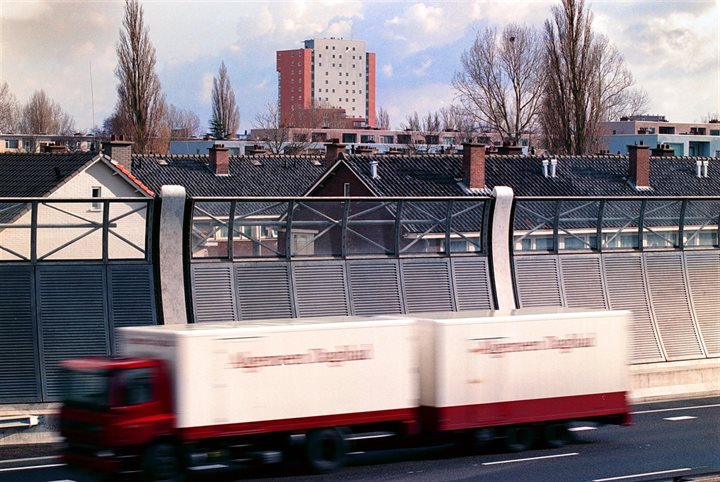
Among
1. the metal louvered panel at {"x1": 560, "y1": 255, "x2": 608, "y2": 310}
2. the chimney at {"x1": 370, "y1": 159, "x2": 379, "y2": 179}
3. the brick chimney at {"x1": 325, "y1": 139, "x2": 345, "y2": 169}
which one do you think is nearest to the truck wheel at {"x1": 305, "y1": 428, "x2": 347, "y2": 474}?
the metal louvered panel at {"x1": 560, "y1": 255, "x2": 608, "y2": 310}

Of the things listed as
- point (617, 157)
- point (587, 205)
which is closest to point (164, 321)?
point (587, 205)

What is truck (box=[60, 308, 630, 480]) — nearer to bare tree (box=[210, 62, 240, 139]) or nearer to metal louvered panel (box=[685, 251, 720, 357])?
metal louvered panel (box=[685, 251, 720, 357])

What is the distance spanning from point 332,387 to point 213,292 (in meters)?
5.33

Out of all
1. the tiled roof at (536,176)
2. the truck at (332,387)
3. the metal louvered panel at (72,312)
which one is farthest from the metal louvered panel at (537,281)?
the tiled roof at (536,176)

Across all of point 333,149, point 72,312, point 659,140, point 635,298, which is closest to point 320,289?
point 72,312

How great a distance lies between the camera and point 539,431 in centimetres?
1894

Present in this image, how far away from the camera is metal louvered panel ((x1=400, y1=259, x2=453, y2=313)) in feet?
75.9

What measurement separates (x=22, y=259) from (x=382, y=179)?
1515 inches

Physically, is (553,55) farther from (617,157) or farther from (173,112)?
(173,112)

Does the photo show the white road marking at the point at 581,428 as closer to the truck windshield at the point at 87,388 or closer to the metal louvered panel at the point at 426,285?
the metal louvered panel at the point at 426,285

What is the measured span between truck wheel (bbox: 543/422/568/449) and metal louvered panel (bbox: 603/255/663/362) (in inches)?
241

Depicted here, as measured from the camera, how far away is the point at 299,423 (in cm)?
1631

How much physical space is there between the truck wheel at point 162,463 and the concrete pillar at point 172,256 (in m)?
5.81

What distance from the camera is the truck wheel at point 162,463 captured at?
1489 cm
